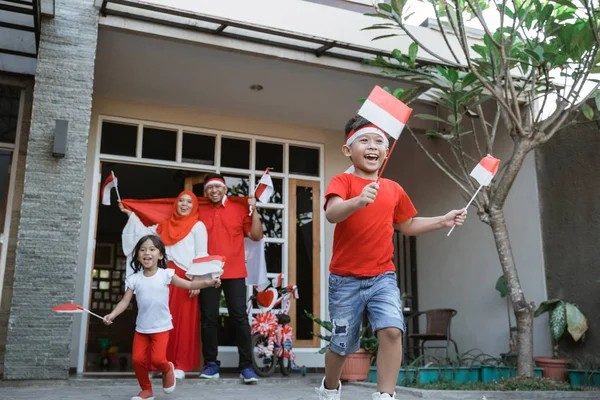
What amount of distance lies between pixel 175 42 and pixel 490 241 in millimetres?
4324

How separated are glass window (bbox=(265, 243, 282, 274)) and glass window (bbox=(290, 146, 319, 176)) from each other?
99 cm

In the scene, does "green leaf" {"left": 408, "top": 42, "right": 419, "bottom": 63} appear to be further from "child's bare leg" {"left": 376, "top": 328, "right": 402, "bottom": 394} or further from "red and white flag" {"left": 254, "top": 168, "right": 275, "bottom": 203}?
"child's bare leg" {"left": 376, "top": 328, "right": 402, "bottom": 394}

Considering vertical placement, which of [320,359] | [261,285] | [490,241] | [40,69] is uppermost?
[40,69]

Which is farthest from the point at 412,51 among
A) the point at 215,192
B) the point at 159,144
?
the point at 159,144

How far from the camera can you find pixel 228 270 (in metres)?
5.41

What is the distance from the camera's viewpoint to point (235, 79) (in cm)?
675

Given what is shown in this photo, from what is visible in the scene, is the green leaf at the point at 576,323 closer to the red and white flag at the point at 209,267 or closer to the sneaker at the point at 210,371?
the sneaker at the point at 210,371

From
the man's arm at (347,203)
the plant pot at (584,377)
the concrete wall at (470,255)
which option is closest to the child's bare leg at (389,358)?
the man's arm at (347,203)

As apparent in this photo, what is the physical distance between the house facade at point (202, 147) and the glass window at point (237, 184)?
0.01 metres

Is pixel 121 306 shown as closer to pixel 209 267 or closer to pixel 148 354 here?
pixel 148 354

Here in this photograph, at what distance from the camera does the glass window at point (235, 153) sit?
7.70 m

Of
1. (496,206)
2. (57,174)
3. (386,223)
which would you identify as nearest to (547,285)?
(496,206)

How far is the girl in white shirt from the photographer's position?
12.8ft

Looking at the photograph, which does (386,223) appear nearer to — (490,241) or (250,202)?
(250,202)
